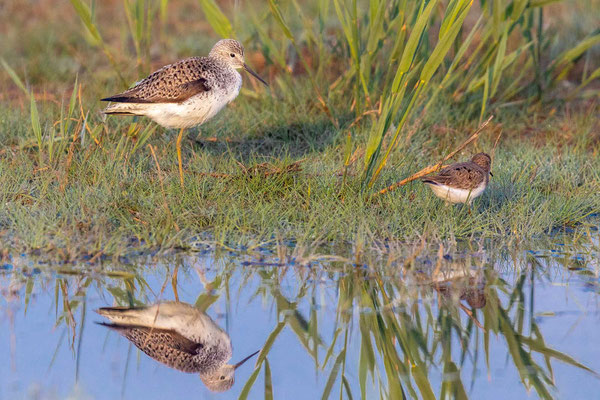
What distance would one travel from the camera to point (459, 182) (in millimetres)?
5902

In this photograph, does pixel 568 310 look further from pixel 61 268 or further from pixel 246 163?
pixel 246 163

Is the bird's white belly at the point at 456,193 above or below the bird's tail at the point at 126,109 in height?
below

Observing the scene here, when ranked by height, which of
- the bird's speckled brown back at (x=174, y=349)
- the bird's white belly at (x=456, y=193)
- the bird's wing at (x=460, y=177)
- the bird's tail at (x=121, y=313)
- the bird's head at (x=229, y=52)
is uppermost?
the bird's head at (x=229, y=52)

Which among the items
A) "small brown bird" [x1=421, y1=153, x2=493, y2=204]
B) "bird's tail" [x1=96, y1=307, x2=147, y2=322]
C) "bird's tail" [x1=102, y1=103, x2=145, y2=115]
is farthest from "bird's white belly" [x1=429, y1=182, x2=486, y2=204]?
"bird's tail" [x1=96, y1=307, x2=147, y2=322]

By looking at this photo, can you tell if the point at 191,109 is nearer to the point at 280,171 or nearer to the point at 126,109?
the point at 126,109

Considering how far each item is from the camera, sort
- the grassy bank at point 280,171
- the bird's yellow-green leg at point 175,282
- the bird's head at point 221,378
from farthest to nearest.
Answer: the grassy bank at point 280,171 → the bird's yellow-green leg at point 175,282 → the bird's head at point 221,378

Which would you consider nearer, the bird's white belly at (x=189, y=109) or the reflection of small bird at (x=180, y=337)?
the reflection of small bird at (x=180, y=337)

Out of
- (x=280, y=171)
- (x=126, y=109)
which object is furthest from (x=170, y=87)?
(x=280, y=171)

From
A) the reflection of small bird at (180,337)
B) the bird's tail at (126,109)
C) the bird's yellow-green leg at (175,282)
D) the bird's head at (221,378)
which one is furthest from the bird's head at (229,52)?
the bird's head at (221,378)

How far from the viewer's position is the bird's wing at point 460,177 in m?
5.91

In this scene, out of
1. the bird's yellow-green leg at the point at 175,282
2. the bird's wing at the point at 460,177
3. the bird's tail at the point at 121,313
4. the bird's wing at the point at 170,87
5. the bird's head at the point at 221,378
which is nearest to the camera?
the bird's head at the point at 221,378

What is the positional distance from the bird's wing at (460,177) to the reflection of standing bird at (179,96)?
1706 mm

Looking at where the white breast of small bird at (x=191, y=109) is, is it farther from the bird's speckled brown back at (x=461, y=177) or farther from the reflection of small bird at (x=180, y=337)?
the reflection of small bird at (x=180, y=337)

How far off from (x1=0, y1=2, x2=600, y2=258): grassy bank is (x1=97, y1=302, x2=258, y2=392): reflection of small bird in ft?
2.73
